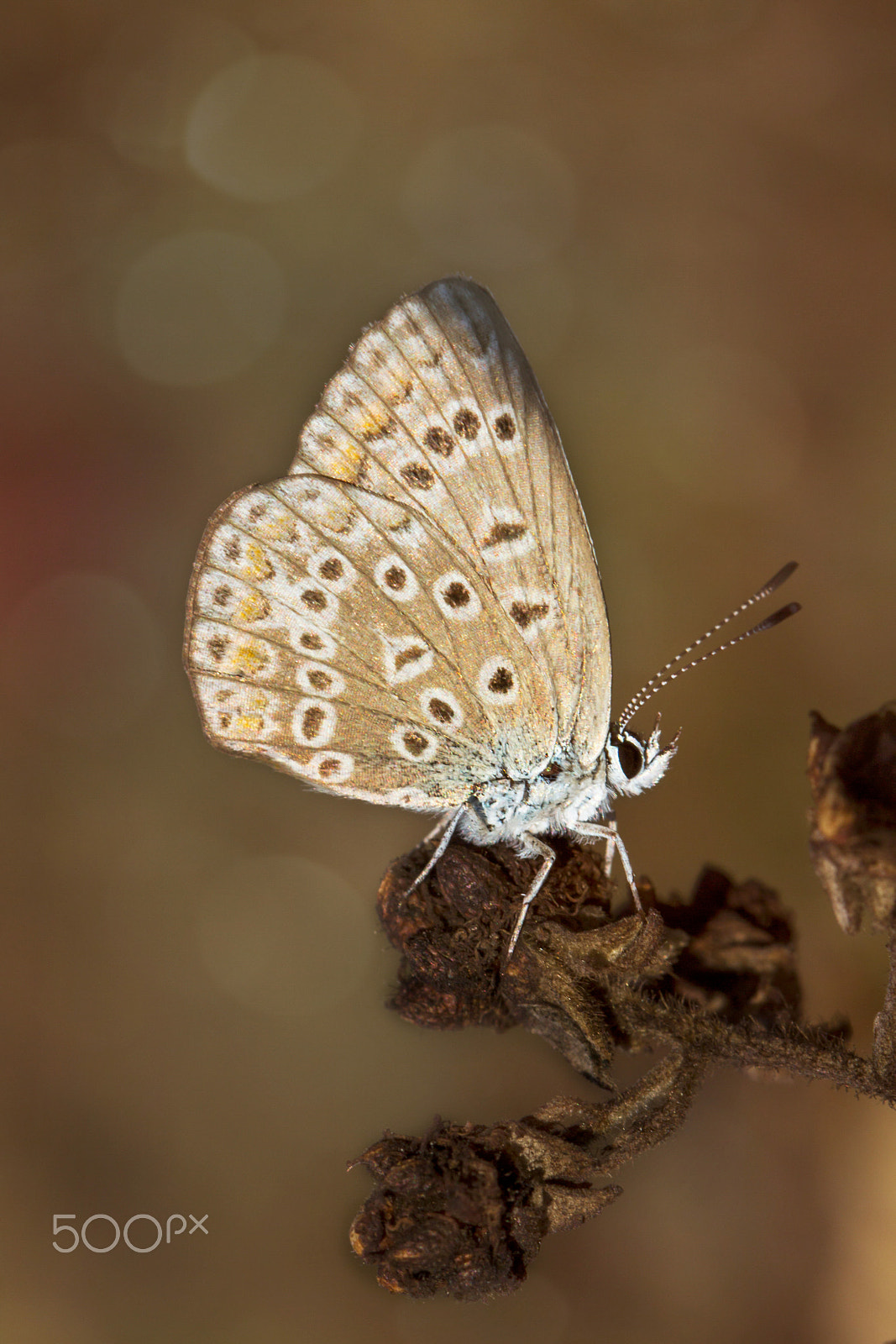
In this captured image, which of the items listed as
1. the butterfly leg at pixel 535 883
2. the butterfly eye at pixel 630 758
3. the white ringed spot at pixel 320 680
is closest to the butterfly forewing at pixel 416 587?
the white ringed spot at pixel 320 680

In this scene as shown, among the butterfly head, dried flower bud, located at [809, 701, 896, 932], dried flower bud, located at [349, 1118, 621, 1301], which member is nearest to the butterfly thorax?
the butterfly head

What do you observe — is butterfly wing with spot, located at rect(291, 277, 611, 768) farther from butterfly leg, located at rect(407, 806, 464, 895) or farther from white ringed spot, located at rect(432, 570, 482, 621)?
butterfly leg, located at rect(407, 806, 464, 895)

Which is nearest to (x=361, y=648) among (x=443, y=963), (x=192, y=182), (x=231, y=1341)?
(x=443, y=963)

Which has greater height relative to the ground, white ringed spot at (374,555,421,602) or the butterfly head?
white ringed spot at (374,555,421,602)

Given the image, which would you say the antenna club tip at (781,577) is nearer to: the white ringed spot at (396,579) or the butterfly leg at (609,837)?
the butterfly leg at (609,837)

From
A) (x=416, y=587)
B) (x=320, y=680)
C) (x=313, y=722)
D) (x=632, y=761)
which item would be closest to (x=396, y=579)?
(x=416, y=587)

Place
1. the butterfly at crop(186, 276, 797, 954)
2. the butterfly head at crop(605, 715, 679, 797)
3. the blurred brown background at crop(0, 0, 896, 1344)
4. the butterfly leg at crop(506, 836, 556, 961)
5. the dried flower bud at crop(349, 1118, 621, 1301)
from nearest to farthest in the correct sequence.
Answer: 1. the dried flower bud at crop(349, 1118, 621, 1301)
2. the butterfly leg at crop(506, 836, 556, 961)
3. the butterfly at crop(186, 276, 797, 954)
4. the butterfly head at crop(605, 715, 679, 797)
5. the blurred brown background at crop(0, 0, 896, 1344)
